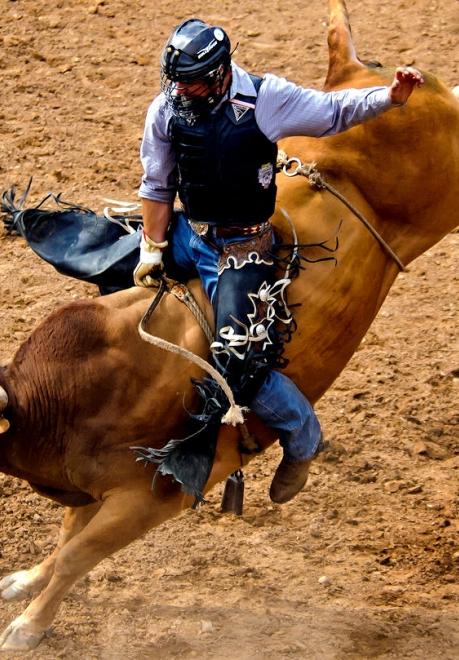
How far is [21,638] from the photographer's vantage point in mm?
5922

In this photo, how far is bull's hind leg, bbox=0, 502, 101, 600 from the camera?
616 cm

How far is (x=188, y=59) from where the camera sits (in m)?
5.01

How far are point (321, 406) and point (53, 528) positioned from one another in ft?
5.82

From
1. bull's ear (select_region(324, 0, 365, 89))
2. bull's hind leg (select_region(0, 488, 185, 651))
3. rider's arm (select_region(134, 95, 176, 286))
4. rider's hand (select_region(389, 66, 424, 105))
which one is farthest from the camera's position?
bull's ear (select_region(324, 0, 365, 89))

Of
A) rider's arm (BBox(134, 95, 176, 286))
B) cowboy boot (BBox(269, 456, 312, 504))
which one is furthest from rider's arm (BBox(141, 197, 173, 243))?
cowboy boot (BBox(269, 456, 312, 504))

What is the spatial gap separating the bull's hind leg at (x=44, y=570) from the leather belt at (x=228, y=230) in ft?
4.88

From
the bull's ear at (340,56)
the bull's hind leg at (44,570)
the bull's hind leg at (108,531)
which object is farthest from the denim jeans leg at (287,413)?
the bull's ear at (340,56)

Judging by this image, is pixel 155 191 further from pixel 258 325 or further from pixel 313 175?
pixel 313 175

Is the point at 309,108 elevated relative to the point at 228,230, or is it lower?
elevated

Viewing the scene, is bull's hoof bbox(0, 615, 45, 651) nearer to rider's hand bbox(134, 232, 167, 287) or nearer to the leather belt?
rider's hand bbox(134, 232, 167, 287)

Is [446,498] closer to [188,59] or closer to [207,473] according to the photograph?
[207,473]

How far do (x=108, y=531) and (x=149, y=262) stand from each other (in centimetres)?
120

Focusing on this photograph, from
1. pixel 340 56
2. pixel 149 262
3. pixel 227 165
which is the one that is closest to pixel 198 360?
pixel 149 262

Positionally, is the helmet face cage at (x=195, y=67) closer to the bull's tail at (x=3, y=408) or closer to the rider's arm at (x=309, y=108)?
the rider's arm at (x=309, y=108)
